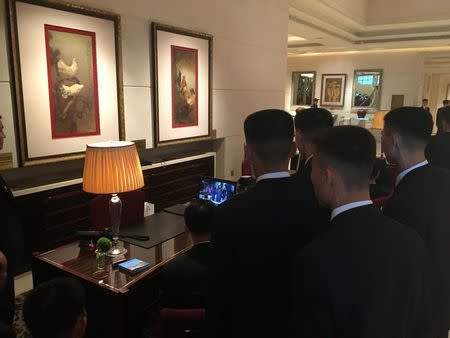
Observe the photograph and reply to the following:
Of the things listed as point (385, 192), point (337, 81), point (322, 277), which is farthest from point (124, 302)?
point (337, 81)

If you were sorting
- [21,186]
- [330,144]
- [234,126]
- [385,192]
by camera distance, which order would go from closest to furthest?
[330,144], [21,186], [385,192], [234,126]

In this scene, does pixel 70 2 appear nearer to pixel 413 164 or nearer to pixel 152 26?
pixel 152 26

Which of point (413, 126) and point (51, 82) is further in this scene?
point (51, 82)

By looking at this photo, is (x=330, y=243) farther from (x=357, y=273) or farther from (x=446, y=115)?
(x=446, y=115)

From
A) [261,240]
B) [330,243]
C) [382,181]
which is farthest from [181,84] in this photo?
[330,243]

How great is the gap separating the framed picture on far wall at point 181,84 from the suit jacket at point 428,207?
3.00m

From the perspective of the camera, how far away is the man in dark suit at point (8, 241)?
6.17 ft

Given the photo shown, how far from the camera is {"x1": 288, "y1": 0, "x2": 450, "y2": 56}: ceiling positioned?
704 centimetres

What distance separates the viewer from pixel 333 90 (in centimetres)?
1219

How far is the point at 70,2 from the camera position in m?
3.08

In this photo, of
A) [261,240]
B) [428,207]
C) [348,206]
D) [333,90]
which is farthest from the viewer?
[333,90]

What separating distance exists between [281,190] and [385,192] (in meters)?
2.98

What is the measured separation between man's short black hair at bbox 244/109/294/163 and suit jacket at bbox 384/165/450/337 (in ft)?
2.68

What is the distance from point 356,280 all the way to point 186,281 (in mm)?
1099
